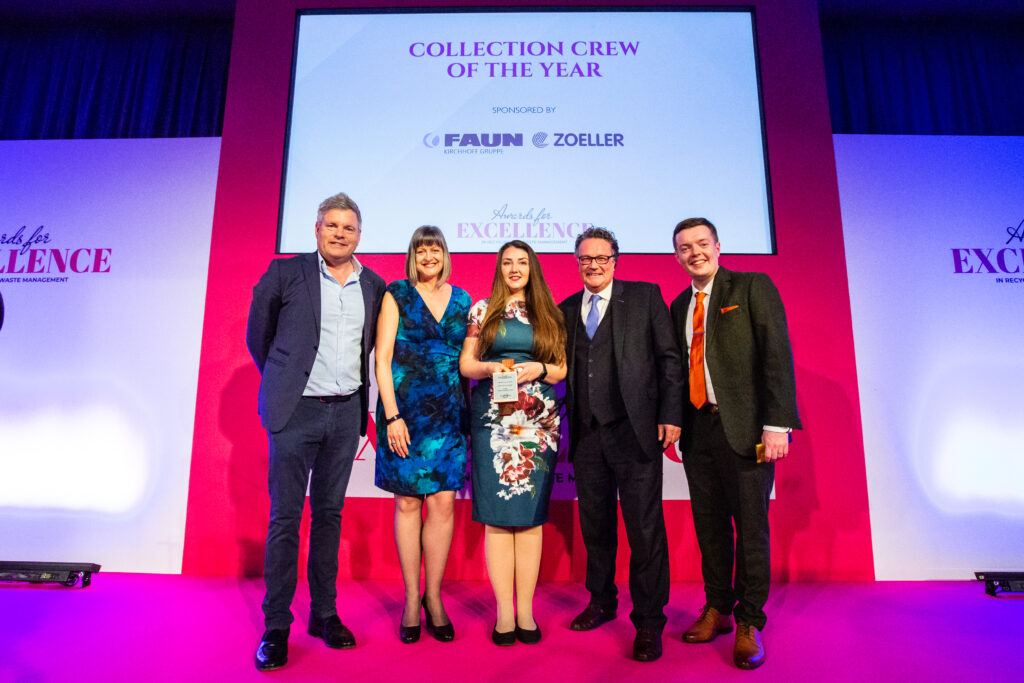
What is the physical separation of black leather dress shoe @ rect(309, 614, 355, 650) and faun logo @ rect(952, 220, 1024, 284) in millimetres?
4046

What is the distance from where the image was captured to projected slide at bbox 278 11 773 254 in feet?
11.2

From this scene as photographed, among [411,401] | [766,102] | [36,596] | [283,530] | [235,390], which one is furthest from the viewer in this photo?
[766,102]

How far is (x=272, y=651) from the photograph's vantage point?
1982mm

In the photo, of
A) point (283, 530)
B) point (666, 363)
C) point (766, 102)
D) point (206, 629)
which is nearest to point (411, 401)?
point (283, 530)

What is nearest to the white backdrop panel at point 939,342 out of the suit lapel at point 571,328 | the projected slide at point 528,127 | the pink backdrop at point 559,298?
the pink backdrop at point 559,298

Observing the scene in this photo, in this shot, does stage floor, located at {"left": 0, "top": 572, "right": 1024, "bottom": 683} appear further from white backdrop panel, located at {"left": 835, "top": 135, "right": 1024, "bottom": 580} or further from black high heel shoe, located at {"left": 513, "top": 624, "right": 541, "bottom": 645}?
white backdrop panel, located at {"left": 835, "top": 135, "right": 1024, "bottom": 580}

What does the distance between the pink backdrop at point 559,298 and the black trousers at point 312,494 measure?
1020mm

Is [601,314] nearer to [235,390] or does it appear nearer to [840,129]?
[235,390]

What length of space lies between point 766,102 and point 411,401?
3144 millimetres

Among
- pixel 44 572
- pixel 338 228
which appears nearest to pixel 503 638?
pixel 338 228

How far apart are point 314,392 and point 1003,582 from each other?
365 cm

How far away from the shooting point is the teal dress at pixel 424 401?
2.21 m

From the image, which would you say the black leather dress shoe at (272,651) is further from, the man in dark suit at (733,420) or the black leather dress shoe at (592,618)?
the man in dark suit at (733,420)

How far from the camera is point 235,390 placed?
132 inches
